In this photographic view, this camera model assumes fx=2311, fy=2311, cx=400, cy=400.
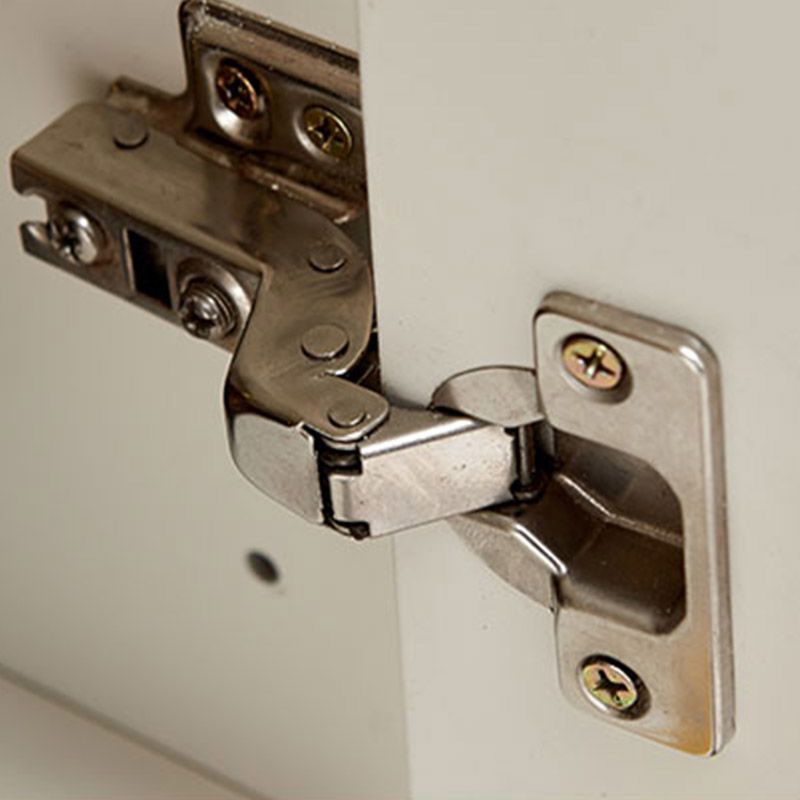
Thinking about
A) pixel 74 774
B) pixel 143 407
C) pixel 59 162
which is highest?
pixel 59 162

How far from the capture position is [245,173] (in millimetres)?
709

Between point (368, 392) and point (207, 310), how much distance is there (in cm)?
13

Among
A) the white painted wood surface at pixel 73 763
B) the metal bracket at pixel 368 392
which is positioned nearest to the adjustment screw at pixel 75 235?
the metal bracket at pixel 368 392

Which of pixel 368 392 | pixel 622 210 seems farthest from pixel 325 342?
pixel 622 210

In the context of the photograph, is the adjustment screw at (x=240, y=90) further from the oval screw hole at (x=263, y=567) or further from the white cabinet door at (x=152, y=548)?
the oval screw hole at (x=263, y=567)

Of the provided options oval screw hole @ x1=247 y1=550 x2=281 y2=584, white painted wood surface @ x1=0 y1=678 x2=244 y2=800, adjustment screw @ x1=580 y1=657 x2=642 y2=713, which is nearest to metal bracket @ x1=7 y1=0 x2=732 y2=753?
adjustment screw @ x1=580 y1=657 x2=642 y2=713

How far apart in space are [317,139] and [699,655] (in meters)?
0.22

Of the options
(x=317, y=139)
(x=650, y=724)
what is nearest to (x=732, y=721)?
(x=650, y=724)

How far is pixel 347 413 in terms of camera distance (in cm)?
56

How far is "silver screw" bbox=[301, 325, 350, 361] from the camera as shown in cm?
60

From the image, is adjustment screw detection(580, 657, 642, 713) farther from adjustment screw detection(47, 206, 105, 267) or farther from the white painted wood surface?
the white painted wood surface

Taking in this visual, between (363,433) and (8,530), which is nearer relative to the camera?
(363,433)

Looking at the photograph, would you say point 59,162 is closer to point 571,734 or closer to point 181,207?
point 181,207

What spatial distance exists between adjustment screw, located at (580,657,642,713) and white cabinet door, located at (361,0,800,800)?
0.02m
